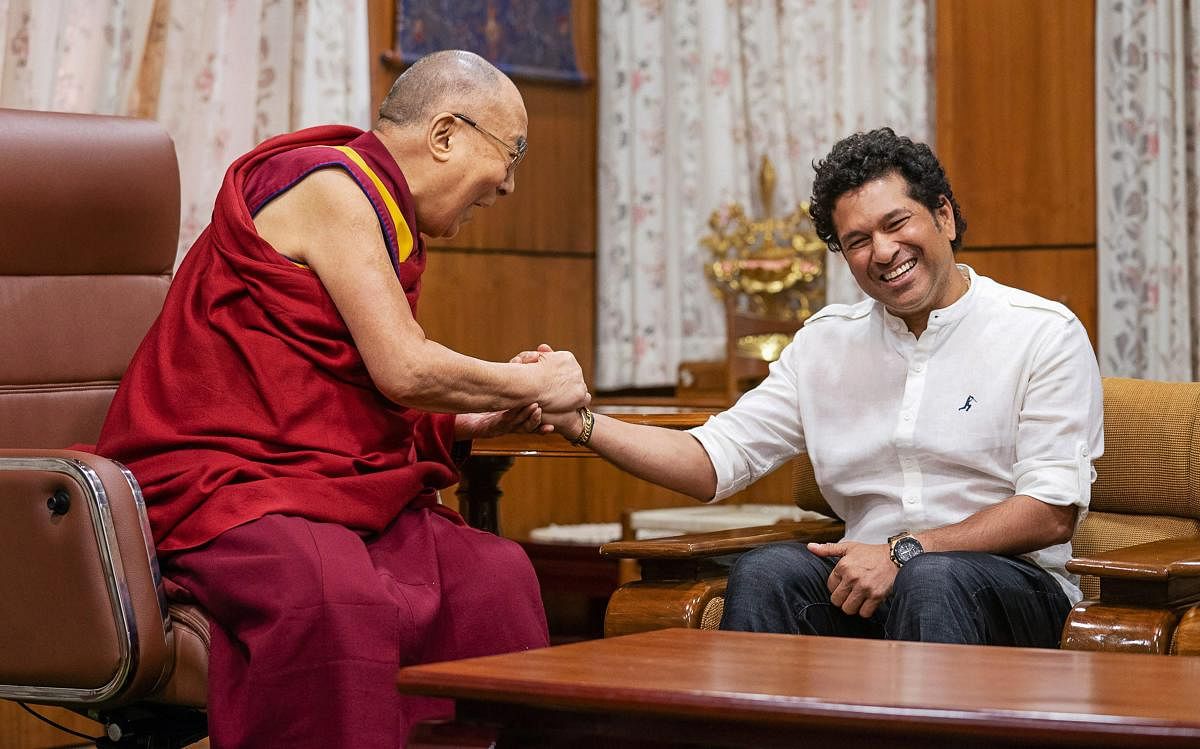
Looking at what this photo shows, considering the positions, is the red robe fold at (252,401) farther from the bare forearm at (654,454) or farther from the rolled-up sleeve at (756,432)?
the rolled-up sleeve at (756,432)

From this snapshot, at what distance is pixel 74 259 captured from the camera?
2.32 m

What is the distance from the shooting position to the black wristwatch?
6.68 ft

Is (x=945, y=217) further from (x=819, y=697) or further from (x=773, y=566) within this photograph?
(x=819, y=697)

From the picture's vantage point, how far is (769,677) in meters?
1.39

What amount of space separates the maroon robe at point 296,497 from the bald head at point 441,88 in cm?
A: 7

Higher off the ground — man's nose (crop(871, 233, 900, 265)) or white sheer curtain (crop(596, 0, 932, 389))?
white sheer curtain (crop(596, 0, 932, 389))

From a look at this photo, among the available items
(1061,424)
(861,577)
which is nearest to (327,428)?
(861,577)

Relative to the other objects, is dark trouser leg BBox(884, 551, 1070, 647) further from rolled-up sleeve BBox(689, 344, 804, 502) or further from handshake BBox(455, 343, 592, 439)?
handshake BBox(455, 343, 592, 439)

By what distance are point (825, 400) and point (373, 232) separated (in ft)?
2.50

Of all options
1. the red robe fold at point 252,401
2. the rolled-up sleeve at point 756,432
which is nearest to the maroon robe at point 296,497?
the red robe fold at point 252,401

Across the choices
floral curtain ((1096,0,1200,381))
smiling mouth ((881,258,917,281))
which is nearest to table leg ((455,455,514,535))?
smiling mouth ((881,258,917,281))

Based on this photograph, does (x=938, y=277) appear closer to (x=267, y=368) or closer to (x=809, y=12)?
(x=267, y=368)

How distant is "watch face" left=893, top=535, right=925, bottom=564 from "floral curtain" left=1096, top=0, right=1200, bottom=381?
230 cm

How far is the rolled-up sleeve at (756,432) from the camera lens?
2.33 metres
